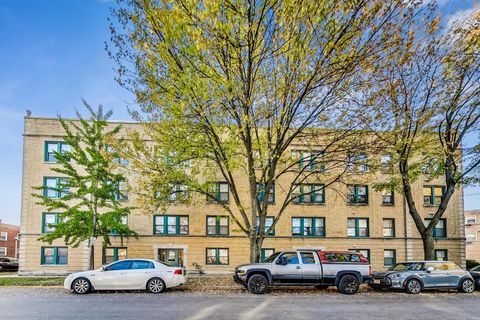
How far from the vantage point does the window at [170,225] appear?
101ft

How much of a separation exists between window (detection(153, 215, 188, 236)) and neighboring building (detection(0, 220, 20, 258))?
1439 inches

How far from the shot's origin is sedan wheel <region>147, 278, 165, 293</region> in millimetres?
16797

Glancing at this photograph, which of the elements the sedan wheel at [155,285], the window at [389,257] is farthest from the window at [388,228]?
the sedan wheel at [155,285]

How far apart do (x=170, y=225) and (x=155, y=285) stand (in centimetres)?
1411

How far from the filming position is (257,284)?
1661 cm

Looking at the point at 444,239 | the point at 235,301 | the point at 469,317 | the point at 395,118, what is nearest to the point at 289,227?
the point at 444,239

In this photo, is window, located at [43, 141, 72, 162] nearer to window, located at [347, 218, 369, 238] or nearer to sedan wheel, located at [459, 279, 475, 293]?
window, located at [347, 218, 369, 238]

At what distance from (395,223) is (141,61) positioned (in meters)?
24.8

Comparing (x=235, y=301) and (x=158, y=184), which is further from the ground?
(x=158, y=184)

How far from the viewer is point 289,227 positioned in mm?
31516

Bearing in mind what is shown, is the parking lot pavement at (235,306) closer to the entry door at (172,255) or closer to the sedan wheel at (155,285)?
the sedan wheel at (155,285)

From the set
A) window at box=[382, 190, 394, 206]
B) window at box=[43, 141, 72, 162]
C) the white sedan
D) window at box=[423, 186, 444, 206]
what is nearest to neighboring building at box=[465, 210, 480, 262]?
window at box=[423, 186, 444, 206]

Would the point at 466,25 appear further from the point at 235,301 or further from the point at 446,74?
the point at 235,301

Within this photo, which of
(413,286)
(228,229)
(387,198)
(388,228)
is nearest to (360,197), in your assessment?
(387,198)
